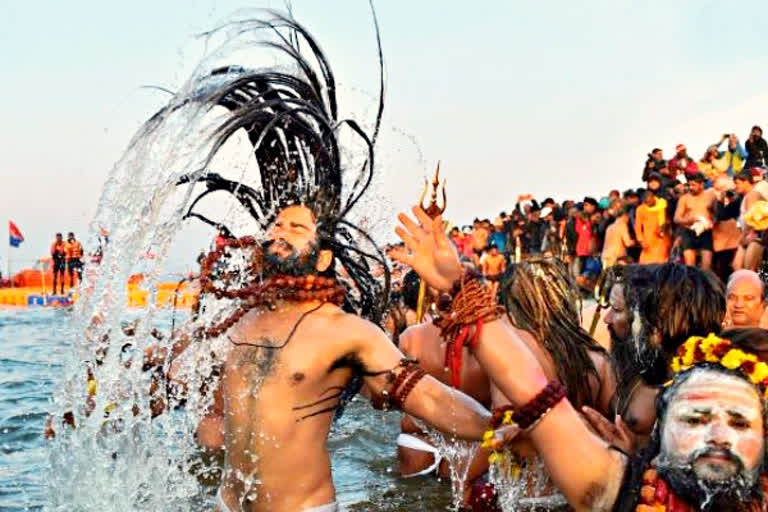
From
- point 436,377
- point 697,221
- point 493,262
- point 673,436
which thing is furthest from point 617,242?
point 673,436

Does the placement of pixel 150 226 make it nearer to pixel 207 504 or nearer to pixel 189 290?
pixel 189 290

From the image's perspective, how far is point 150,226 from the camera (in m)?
4.39

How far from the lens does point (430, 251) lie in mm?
3324

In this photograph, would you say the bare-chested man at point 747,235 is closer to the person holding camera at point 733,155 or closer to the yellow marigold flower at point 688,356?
the person holding camera at point 733,155

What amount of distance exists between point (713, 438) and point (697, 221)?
29.0 feet

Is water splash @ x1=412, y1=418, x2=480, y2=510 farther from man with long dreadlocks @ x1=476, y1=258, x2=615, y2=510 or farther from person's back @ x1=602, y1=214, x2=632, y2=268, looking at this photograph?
person's back @ x1=602, y1=214, x2=632, y2=268

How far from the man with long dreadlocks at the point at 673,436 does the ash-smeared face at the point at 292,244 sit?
114 centimetres

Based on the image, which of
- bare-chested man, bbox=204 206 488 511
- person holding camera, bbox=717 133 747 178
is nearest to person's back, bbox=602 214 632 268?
person holding camera, bbox=717 133 747 178

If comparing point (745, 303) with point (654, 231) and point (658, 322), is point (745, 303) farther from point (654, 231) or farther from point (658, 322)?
point (654, 231)

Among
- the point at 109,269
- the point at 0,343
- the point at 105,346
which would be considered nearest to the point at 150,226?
the point at 109,269

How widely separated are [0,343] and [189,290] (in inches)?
644

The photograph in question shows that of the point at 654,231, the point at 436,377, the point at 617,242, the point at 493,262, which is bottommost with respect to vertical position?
the point at 436,377

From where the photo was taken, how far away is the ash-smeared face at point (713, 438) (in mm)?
2568

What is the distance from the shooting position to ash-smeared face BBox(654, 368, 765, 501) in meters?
2.57
